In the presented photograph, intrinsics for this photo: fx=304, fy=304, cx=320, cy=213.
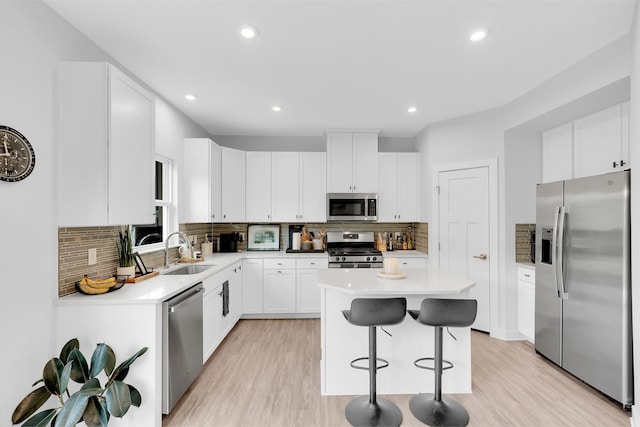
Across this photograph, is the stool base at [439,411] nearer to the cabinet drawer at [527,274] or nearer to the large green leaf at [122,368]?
the cabinet drawer at [527,274]

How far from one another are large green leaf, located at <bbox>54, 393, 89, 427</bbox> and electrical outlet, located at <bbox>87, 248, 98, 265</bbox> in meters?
0.94

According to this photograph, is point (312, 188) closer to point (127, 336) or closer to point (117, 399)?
point (127, 336)

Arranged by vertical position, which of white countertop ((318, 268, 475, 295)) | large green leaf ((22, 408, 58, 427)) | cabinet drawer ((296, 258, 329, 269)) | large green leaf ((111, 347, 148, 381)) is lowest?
large green leaf ((22, 408, 58, 427))

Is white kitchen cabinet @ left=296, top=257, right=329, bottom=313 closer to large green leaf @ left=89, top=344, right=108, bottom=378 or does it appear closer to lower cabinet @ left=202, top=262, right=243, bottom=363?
lower cabinet @ left=202, top=262, right=243, bottom=363

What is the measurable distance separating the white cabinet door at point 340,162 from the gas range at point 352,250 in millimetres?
751

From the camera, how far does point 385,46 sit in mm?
2252

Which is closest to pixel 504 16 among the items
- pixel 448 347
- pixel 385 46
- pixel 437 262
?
pixel 385 46

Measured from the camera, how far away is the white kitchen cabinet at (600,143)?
2506mm

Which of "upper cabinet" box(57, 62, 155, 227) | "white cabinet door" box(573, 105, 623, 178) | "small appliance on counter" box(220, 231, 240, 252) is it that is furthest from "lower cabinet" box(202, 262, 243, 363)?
"white cabinet door" box(573, 105, 623, 178)

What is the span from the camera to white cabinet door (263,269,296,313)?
414cm

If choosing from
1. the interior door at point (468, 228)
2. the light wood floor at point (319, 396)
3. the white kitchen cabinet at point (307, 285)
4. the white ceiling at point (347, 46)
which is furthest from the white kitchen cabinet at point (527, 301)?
the white kitchen cabinet at point (307, 285)

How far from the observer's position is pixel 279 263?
13.6 feet

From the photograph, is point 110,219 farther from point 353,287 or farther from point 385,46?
point 385,46

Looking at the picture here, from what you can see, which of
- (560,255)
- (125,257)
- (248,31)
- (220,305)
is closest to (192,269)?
(220,305)
